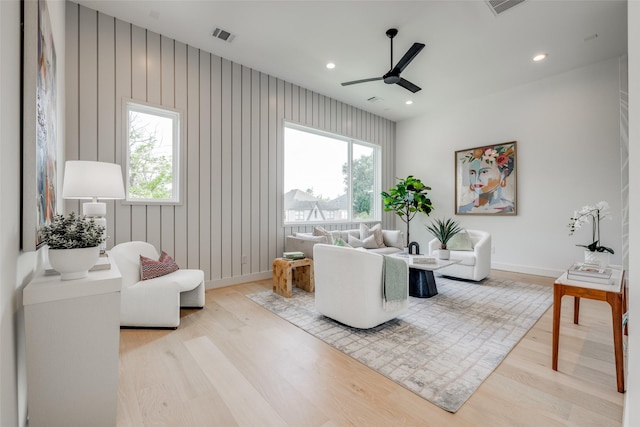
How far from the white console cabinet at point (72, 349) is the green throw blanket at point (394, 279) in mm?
1907

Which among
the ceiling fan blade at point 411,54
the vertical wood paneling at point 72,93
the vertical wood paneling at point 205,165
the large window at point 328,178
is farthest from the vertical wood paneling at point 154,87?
the ceiling fan blade at point 411,54

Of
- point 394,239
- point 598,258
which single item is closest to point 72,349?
point 598,258

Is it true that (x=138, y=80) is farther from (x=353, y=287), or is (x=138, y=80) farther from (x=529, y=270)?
(x=529, y=270)

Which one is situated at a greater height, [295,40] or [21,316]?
[295,40]

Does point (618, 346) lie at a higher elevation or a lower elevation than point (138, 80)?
lower

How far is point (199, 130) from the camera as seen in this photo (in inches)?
149

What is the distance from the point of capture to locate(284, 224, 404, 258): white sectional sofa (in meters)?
4.16

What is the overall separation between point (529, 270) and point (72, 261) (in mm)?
5904

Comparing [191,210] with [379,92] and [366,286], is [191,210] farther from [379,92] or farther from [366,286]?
[379,92]

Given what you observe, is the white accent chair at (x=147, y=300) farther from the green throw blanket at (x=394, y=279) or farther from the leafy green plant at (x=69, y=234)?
the green throw blanket at (x=394, y=279)

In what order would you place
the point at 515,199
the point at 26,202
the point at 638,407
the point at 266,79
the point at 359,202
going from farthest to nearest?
the point at 359,202, the point at 515,199, the point at 266,79, the point at 26,202, the point at 638,407

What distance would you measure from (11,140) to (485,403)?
2537 mm

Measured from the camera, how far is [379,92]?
16.8 feet

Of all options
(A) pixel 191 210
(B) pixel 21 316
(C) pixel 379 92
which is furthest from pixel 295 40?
(B) pixel 21 316
